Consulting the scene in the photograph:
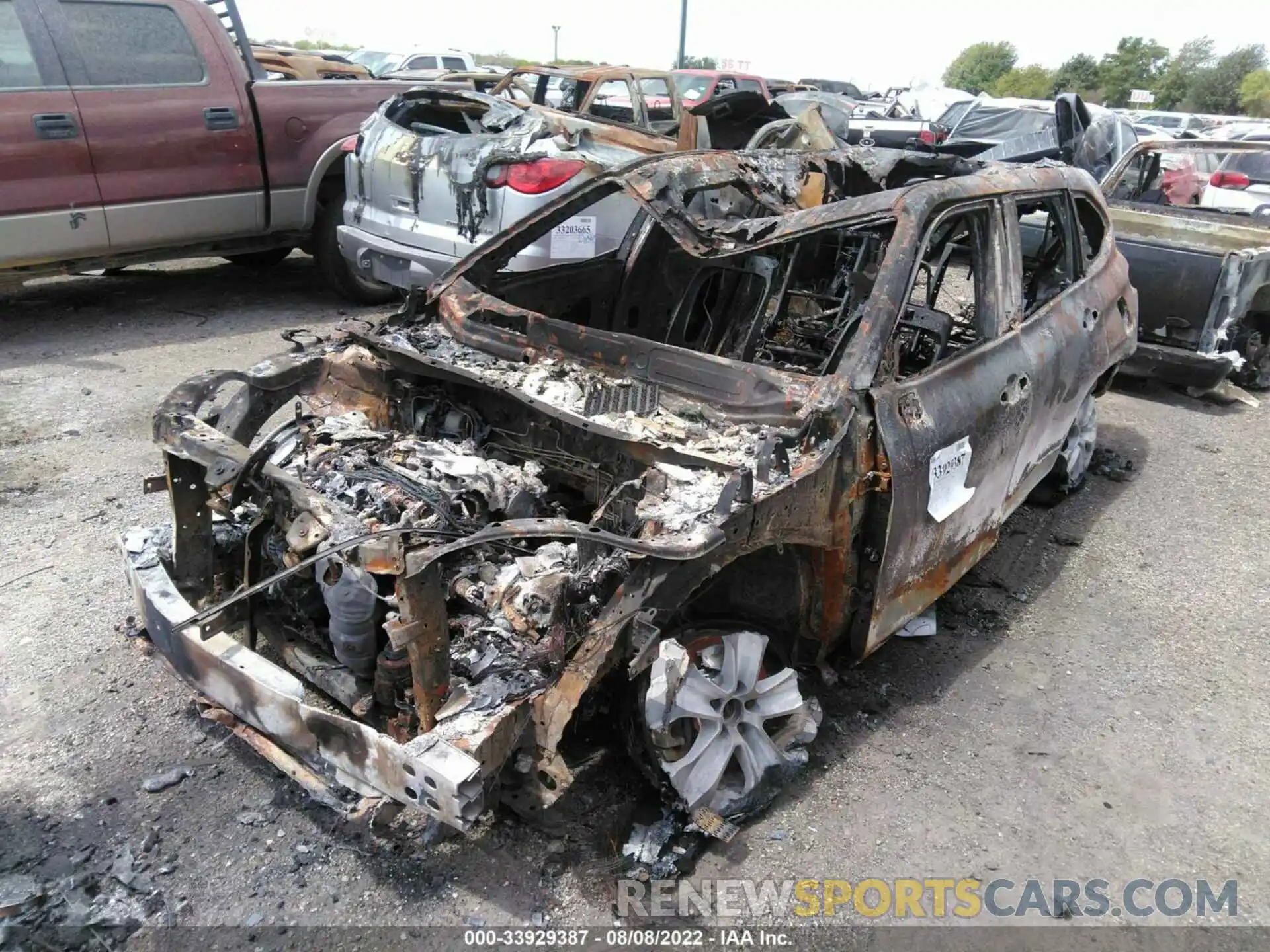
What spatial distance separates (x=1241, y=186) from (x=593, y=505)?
760 cm

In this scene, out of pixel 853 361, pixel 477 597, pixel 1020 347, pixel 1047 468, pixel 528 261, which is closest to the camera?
pixel 477 597

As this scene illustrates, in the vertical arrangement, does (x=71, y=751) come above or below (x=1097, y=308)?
below

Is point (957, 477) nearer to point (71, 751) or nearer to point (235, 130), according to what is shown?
point (71, 751)

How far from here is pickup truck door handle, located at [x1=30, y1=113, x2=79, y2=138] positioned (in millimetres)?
6043

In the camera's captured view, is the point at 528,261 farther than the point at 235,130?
No

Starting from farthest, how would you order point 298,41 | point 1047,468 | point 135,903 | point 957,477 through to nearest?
1. point 298,41
2. point 1047,468
3. point 957,477
4. point 135,903

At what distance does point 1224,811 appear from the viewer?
2865mm

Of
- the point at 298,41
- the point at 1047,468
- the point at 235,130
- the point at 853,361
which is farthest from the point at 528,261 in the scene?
the point at 298,41

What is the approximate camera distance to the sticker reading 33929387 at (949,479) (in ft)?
9.75

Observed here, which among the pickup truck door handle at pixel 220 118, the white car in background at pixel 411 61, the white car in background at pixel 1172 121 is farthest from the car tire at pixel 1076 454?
the white car in background at pixel 1172 121

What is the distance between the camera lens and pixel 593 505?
10.4 feet

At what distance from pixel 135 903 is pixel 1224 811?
3.20 meters

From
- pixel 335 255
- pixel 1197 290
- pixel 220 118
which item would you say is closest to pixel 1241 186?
pixel 1197 290

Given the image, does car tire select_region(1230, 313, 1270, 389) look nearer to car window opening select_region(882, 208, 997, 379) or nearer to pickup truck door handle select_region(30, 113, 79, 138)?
car window opening select_region(882, 208, 997, 379)
